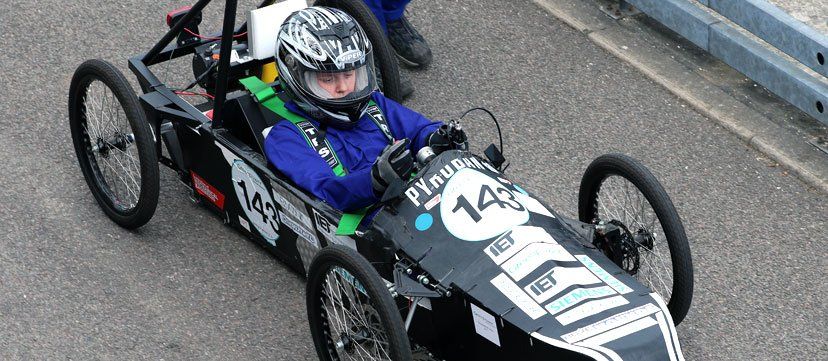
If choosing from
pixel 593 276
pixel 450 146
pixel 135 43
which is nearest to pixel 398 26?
pixel 135 43

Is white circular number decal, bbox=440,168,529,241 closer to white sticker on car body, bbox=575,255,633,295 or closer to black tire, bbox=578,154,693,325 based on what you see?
white sticker on car body, bbox=575,255,633,295

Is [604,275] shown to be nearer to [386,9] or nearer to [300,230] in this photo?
[300,230]

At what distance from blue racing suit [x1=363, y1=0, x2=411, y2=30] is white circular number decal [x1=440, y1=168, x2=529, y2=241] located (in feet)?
7.67

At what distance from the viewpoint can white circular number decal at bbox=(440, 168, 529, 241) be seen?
206 inches

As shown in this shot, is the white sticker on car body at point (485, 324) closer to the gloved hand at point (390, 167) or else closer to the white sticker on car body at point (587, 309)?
the white sticker on car body at point (587, 309)

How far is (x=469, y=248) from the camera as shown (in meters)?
5.17

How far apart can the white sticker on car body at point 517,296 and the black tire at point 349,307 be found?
0.46 meters

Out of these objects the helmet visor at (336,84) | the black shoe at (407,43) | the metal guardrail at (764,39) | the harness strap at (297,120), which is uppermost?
the helmet visor at (336,84)

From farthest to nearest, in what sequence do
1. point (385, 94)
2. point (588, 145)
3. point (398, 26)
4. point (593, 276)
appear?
point (398, 26) < point (588, 145) < point (385, 94) < point (593, 276)

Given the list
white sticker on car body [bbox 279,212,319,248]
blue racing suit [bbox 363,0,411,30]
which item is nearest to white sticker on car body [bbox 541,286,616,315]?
white sticker on car body [bbox 279,212,319,248]

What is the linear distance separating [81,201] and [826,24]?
491 centimetres

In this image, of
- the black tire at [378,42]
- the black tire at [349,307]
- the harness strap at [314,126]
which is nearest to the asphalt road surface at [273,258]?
the black tire at [349,307]

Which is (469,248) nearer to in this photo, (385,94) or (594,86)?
(385,94)

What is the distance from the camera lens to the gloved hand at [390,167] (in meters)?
5.31
